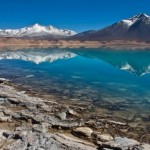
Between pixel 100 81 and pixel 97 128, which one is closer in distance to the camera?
pixel 97 128

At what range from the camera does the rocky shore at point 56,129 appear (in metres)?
12.1

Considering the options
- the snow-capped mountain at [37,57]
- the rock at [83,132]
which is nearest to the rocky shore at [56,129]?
the rock at [83,132]

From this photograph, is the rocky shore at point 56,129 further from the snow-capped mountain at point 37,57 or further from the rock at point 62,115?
the snow-capped mountain at point 37,57

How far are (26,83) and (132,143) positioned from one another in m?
18.6

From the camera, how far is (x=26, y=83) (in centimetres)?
2997

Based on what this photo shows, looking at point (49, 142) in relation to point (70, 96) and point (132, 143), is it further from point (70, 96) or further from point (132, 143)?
point (70, 96)

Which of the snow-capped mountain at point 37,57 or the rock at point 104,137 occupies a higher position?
the snow-capped mountain at point 37,57

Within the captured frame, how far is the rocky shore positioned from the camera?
12.1 meters

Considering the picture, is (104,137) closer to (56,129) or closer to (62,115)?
(56,129)

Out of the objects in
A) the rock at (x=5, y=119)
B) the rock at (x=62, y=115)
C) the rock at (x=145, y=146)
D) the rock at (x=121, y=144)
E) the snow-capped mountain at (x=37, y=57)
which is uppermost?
the snow-capped mountain at (x=37, y=57)

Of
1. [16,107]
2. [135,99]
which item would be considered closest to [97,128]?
[16,107]

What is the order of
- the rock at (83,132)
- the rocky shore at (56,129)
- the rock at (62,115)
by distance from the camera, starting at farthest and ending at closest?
the rock at (62,115) → the rock at (83,132) → the rocky shore at (56,129)

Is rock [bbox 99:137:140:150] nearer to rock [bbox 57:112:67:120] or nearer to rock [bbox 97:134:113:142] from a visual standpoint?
rock [bbox 97:134:113:142]

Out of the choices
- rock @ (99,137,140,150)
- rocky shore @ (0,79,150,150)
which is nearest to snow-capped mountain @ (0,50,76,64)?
rocky shore @ (0,79,150,150)
